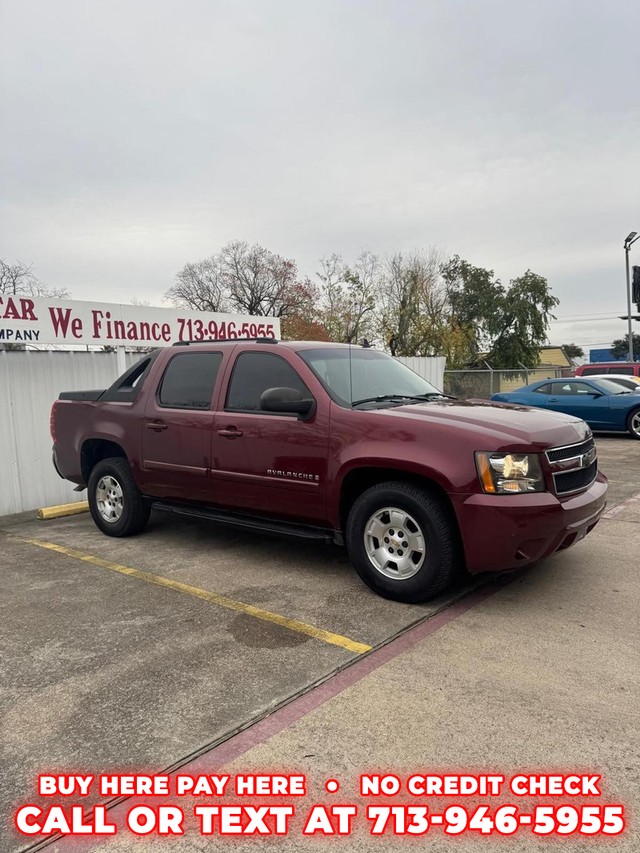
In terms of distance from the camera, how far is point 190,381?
19.0ft

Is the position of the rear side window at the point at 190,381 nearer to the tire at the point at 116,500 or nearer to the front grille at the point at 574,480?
the tire at the point at 116,500

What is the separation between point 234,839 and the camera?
2.27m

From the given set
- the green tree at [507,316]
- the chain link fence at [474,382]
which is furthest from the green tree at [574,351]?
the chain link fence at [474,382]

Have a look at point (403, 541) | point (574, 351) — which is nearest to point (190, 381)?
point (403, 541)

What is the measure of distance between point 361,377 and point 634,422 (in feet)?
35.0

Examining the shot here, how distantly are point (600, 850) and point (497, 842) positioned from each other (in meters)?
0.34

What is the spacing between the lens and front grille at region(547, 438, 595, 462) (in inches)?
164

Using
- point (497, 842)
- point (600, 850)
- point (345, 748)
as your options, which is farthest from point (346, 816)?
point (600, 850)

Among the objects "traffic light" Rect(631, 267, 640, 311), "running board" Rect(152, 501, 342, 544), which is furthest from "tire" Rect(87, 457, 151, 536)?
"traffic light" Rect(631, 267, 640, 311)

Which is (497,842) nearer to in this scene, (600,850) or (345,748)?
Answer: (600,850)

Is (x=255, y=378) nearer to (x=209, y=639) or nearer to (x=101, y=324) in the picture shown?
(x=209, y=639)

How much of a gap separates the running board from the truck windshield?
1000 mm

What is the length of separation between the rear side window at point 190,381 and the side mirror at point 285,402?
105cm

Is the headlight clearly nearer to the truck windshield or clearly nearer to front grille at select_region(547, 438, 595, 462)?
front grille at select_region(547, 438, 595, 462)
